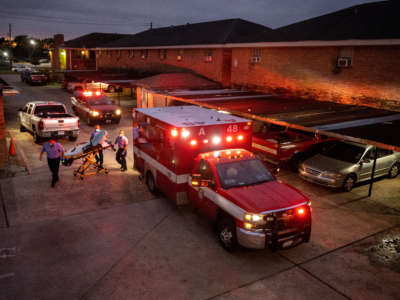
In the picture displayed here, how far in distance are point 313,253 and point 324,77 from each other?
11.7m

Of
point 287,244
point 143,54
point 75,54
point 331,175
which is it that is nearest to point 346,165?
point 331,175

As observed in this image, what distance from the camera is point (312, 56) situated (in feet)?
56.5

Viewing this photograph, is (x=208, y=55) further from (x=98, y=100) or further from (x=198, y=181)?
(x=198, y=181)

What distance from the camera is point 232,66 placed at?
922 inches

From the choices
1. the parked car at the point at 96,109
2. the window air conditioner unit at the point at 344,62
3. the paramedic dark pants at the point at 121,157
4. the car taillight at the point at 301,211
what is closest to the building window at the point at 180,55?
the parked car at the point at 96,109

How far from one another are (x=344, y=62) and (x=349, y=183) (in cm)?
736

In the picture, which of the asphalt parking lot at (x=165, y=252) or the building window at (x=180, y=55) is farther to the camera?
the building window at (x=180, y=55)

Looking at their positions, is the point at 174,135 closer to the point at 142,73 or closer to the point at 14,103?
the point at 14,103

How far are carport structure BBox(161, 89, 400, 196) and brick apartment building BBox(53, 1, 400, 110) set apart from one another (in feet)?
3.28

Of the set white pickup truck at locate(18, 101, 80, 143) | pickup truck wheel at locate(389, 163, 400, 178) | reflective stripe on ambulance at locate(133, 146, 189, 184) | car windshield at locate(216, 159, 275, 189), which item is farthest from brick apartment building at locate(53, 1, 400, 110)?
white pickup truck at locate(18, 101, 80, 143)

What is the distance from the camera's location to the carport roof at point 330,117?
9008mm

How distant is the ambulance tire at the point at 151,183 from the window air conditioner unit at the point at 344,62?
36.8 ft

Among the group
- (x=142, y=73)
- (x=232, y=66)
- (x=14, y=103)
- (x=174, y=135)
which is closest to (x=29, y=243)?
(x=174, y=135)

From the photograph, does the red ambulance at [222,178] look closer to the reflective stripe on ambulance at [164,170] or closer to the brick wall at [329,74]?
the reflective stripe on ambulance at [164,170]
